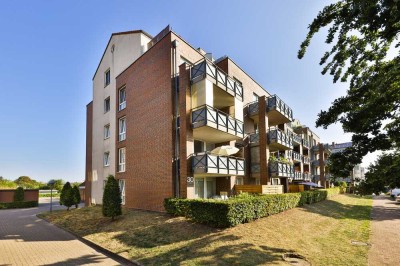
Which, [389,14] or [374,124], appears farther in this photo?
[374,124]

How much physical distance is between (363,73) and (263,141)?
53.3ft

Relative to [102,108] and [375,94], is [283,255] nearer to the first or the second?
[375,94]

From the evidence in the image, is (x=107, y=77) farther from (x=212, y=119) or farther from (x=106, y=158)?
(x=212, y=119)

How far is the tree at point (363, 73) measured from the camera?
351cm

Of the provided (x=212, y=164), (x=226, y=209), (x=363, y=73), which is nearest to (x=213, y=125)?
(x=212, y=164)

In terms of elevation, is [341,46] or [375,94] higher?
[341,46]

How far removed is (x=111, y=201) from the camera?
15.6 metres

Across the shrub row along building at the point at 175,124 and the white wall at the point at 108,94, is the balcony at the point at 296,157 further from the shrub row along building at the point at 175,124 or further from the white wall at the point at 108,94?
the white wall at the point at 108,94

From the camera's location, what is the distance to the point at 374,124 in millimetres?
4301

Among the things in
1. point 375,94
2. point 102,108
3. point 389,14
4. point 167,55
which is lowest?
point 375,94

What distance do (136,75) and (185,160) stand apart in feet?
31.7

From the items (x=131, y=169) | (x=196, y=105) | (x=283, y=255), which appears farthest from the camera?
(x=131, y=169)

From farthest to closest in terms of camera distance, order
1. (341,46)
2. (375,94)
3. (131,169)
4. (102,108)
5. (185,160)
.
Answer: (102,108) < (131,169) < (185,160) < (341,46) < (375,94)

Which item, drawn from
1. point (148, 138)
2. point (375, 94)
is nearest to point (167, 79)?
point (148, 138)
